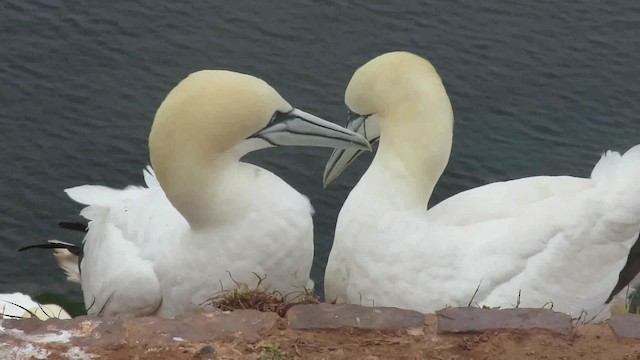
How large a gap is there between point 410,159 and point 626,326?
1.55 meters

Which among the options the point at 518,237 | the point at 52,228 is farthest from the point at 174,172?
the point at 52,228

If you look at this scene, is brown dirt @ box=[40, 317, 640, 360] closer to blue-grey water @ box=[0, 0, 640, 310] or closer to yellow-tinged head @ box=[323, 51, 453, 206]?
yellow-tinged head @ box=[323, 51, 453, 206]

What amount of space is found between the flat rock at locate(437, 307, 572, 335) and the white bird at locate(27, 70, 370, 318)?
3.54ft

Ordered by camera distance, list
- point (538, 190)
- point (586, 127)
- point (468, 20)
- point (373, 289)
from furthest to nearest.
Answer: point (468, 20)
point (586, 127)
point (538, 190)
point (373, 289)

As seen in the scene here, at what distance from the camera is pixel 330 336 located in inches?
157

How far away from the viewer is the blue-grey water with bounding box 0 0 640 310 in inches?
337

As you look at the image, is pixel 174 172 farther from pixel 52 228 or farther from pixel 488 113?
pixel 488 113

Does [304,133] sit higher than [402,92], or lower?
lower

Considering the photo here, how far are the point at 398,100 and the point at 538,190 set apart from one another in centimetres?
88

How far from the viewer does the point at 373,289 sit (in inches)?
202

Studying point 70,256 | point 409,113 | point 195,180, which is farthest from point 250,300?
point 70,256

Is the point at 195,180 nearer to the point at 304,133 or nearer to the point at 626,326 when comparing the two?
the point at 304,133

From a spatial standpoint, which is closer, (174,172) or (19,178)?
(174,172)

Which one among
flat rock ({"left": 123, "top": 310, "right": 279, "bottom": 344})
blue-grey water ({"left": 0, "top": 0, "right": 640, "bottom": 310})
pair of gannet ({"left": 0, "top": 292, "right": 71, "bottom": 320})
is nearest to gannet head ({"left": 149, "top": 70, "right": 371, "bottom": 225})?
flat rock ({"left": 123, "top": 310, "right": 279, "bottom": 344})
